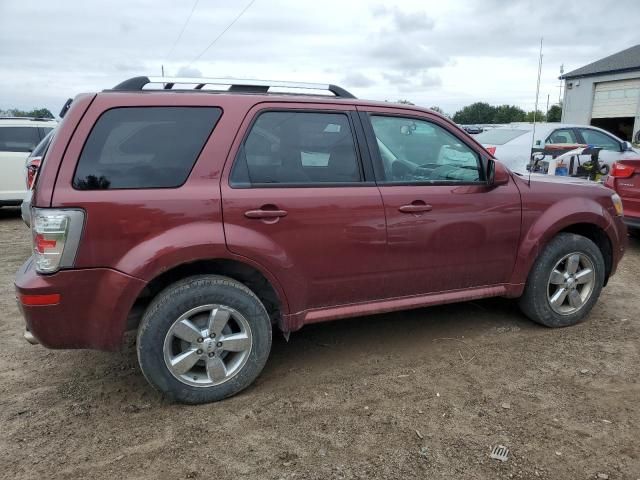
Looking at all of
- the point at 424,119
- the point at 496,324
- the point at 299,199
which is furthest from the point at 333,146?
the point at 496,324

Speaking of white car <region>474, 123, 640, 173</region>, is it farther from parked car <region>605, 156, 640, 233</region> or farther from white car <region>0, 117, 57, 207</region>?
white car <region>0, 117, 57, 207</region>

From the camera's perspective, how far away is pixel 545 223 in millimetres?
3938

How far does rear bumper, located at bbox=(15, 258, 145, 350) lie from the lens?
2.75 meters

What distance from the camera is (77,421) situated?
297cm

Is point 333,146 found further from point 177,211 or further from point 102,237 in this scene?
point 102,237

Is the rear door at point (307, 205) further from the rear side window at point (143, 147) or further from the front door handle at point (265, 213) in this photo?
the rear side window at point (143, 147)

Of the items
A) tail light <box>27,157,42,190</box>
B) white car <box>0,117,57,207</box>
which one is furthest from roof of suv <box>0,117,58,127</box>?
tail light <box>27,157,42,190</box>

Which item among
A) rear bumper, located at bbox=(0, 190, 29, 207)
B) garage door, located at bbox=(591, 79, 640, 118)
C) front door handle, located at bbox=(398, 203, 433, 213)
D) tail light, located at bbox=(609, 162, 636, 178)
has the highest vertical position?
garage door, located at bbox=(591, 79, 640, 118)

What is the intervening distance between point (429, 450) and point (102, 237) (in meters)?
2.05

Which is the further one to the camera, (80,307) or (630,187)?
(630,187)

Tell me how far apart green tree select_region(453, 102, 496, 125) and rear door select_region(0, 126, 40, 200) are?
4418cm

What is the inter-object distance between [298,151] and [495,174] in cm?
147

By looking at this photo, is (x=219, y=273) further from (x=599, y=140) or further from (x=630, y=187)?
(x=599, y=140)

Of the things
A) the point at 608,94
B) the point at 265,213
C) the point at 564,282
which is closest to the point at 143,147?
the point at 265,213
